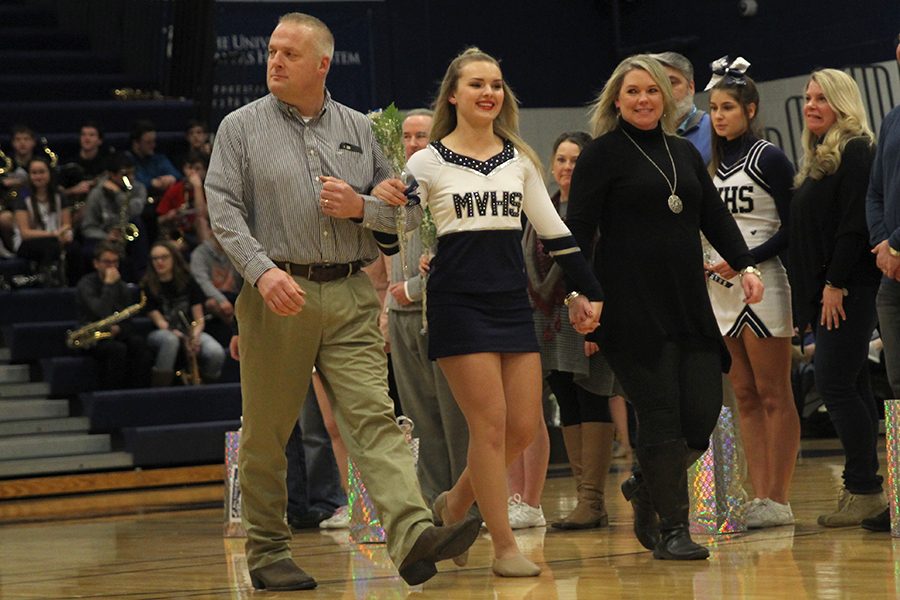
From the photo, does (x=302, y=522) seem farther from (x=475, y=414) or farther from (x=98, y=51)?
(x=98, y=51)

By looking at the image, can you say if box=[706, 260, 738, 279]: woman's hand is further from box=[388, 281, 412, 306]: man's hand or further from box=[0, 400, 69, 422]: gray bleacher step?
box=[0, 400, 69, 422]: gray bleacher step

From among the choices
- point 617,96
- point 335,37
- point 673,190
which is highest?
point 335,37

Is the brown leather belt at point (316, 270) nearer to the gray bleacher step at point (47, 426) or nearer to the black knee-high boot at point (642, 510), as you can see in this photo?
the black knee-high boot at point (642, 510)

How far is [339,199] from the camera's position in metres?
4.09

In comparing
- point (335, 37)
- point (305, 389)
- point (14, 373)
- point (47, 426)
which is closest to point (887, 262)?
point (305, 389)

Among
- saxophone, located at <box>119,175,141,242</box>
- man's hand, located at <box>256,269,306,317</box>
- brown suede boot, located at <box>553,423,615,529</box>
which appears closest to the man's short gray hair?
brown suede boot, located at <box>553,423,615,529</box>

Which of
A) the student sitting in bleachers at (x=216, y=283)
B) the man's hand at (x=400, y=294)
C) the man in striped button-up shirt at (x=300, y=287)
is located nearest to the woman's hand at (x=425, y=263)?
the man's hand at (x=400, y=294)

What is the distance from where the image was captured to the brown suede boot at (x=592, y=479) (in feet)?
18.8

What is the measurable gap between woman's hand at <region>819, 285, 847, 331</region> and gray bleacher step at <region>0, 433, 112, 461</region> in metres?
6.07

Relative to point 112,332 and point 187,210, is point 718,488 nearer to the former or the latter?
Result: point 112,332

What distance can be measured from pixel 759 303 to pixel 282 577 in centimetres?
202

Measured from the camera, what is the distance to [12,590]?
475 centimetres

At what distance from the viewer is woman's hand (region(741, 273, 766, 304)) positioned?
4504mm

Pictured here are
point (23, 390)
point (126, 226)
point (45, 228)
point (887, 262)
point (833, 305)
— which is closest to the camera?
point (887, 262)
